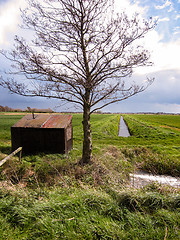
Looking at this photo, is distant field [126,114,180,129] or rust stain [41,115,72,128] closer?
rust stain [41,115,72,128]

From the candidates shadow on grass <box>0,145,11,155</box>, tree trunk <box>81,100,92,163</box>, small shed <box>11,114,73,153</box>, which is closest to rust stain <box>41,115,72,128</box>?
small shed <box>11,114,73,153</box>

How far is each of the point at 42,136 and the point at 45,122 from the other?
39.3 inches

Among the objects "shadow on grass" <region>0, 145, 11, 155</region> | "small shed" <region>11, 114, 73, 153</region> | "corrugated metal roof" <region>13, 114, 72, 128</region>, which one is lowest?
"shadow on grass" <region>0, 145, 11, 155</region>

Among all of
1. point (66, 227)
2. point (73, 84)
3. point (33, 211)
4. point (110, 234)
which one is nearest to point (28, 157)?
point (73, 84)

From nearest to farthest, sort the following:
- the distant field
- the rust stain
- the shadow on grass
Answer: the rust stain
the shadow on grass
the distant field

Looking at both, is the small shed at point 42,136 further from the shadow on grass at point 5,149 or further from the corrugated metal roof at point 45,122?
the shadow on grass at point 5,149

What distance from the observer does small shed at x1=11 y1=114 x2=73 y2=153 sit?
31.8ft

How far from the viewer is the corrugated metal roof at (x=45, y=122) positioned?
9.98 m

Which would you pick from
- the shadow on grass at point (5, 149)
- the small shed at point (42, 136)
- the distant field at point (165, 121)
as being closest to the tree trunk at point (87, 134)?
the small shed at point (42, 136)

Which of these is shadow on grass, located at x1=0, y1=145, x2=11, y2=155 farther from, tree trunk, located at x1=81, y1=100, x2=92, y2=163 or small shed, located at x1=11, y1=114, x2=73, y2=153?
tree trunk, located at x1=81, y1=100, x2=92, y2=163

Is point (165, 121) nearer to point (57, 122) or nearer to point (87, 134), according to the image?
point (57, 122)

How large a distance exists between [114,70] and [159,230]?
22.3ft

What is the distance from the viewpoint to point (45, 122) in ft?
33.8

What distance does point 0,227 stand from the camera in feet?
10.1
